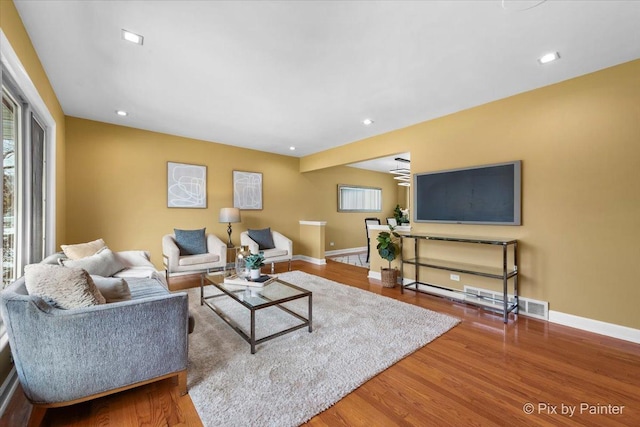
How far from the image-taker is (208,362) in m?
2.05

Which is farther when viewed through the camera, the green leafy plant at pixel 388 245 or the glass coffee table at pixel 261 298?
the green leafy plant at pixel 388 245

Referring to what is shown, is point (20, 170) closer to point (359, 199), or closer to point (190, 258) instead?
point (190, 258)

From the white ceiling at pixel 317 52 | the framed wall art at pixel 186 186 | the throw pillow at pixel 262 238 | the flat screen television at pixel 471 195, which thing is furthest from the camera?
the throw pillow at pixel 262 238

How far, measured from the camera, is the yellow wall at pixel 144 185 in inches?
158

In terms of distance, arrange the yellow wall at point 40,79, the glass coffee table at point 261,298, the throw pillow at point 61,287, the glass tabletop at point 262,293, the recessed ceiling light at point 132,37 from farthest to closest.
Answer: the glass tabletop at point 262,293
the glass coffee table at point 261,298
the recessed ceiling light at point 132,37
the yellow wall at point 40,79
the throw pillow at point 61,287

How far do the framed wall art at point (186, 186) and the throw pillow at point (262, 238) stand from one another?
3.59ft

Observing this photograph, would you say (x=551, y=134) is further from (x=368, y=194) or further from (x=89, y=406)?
(x=368, y=194)

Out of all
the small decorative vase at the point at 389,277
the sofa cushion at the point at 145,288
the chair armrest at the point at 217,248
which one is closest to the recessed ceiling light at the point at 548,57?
the small decorative vase at the point at 389,277

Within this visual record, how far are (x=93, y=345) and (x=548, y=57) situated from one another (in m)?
4.02

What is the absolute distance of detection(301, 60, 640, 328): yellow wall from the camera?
8.05 feet

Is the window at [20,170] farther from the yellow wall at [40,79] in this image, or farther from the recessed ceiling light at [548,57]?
the recessed ceiling light at [548,57]

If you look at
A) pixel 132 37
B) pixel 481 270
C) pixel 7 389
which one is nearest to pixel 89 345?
pixel 7 389

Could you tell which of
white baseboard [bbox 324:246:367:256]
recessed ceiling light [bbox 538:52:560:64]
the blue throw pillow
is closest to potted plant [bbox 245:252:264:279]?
the blue throw pillow

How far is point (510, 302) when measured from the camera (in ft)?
10.2
